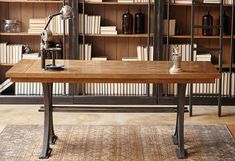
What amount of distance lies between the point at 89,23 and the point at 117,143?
6.50 feet

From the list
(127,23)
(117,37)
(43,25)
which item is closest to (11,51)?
(43,25)

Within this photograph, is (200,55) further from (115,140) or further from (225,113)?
(115,140)

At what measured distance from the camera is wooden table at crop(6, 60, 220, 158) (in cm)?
392

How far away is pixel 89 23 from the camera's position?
19.7 ft

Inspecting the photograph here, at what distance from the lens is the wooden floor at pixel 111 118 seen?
210 inches

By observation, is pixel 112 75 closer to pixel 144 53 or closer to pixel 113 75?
pixel 113 75

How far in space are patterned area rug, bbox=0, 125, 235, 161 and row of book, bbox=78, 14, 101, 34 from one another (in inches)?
57.3

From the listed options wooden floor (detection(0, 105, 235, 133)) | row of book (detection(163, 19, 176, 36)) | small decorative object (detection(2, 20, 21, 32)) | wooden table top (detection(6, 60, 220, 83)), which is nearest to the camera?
wooden table top (detection(6, 60, 220, 83))

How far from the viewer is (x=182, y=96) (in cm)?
422

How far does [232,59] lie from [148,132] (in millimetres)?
1732

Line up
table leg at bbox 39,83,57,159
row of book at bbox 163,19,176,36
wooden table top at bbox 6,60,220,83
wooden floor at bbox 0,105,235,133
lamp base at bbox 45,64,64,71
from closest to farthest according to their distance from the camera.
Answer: wooden table top at bbox 6,60,220,83 < lamp base at bbox 45,64,64,71 < table leg at bbox 39,83,57,159 < wooden floor at bbox 0,105,235,133 < row of book at bbox 163,19,176,36

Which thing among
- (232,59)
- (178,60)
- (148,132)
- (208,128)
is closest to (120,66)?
(178,60)

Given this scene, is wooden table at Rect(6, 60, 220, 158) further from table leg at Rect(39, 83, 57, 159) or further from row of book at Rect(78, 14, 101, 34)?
row of book at Rect(78, 14, 101, 34)

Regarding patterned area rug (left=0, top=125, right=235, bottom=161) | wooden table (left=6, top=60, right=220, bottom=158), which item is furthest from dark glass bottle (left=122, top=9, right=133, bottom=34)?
wooden table (left=6, top=60, right=220, bottom=158)
